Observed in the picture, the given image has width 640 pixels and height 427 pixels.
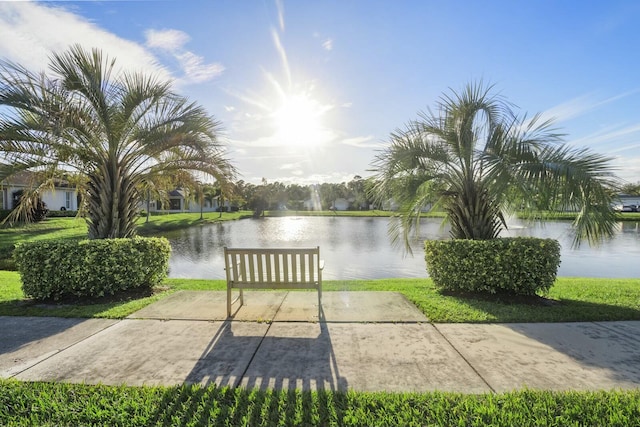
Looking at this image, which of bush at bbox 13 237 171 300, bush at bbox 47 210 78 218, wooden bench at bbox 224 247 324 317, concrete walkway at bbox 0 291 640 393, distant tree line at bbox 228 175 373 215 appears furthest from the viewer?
distant tree line at bbox 228 175 373 215

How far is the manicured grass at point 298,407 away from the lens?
2102 mm

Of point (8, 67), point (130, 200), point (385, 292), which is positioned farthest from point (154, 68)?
point (385, 292)

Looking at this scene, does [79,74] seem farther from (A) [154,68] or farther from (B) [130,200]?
(B) [130,200]

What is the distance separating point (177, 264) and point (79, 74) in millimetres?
6830

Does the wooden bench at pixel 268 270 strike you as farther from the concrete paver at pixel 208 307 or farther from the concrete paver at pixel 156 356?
the concrete paver at pixel 156 356

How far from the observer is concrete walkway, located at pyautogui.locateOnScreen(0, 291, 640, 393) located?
2.64 m

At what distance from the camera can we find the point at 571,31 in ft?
22.4

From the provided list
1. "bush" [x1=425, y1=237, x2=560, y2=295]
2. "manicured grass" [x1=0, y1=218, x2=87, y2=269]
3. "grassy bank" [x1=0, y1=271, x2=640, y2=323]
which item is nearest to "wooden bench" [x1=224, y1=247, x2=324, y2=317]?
"grassy bank" [x1=0, y1=271, x2=640, y2=323]

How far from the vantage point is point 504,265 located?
4836mm

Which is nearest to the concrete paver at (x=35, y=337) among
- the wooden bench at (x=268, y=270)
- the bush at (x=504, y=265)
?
the wooden bench at (x=268, y=270)

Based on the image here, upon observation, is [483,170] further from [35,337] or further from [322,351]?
[35,337]

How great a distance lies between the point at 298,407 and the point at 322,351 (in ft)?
3.05

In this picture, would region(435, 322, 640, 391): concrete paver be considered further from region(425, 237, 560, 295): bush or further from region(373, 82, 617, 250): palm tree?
region(373, 82, 617, 250): palm tree

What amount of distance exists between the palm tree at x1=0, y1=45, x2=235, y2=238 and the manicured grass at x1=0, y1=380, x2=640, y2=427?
12.9 feet
